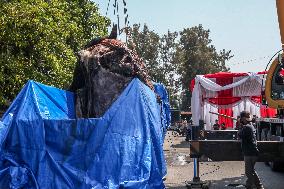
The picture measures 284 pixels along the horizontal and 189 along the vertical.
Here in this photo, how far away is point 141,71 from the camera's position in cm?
1223

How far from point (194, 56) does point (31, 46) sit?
2344 inches

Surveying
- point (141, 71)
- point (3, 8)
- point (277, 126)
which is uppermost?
point (3, 8)

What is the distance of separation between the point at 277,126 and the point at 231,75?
11440mm

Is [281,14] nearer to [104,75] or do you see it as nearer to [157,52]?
[104,75]

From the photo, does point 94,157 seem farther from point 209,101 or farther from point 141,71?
point 209,101

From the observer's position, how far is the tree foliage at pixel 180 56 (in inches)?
2985

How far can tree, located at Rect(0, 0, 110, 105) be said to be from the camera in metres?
17.0

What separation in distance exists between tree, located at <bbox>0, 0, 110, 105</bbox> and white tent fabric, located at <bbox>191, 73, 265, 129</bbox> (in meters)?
7.61

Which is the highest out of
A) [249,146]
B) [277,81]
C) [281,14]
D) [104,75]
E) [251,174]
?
[281,14]

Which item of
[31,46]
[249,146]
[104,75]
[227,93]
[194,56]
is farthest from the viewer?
[194,56]

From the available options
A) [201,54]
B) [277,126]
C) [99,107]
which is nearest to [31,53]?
[99,107]

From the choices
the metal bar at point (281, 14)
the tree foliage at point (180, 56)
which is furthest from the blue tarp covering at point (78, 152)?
the tree foliage at point (180, 56)

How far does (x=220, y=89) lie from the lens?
23.4 metres

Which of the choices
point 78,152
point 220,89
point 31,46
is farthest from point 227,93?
point 78,152
